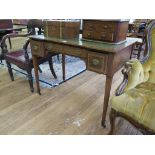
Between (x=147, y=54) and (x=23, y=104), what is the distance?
1.46 m

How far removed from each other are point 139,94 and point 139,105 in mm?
→ 127

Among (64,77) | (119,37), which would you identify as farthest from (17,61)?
(119,37)

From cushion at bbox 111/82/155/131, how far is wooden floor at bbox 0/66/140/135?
49 centimetres

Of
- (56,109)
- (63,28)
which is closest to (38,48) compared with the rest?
(63,28)

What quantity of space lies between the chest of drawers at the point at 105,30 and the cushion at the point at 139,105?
1.53 feet

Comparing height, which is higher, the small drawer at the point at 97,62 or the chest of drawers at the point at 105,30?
the chest of drawers at the point at 105,30

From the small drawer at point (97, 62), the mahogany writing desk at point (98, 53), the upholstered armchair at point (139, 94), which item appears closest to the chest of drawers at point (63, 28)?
the mahogany writing desk at point (98, 53)

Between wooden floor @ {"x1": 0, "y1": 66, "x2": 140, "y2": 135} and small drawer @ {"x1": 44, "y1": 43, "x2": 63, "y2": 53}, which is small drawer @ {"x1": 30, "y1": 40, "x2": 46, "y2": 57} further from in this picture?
wooden floor @ {"x1": 0, "y1": 66, "x2": 140, "y2": 135}

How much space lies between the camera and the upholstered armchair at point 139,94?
1.08 m

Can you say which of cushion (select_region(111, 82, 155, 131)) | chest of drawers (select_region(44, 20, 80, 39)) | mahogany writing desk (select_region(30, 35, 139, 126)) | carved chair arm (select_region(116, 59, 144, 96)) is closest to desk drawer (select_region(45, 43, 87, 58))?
mahogany writing desk (select_region(30, 35, 139, 126))

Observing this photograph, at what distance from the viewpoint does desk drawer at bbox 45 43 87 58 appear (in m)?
1.44

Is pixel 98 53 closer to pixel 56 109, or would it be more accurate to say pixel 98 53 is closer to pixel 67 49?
pixel 67 49

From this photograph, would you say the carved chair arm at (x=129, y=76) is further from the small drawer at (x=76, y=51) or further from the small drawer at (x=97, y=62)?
the small drawer at (x=76, y=51)
